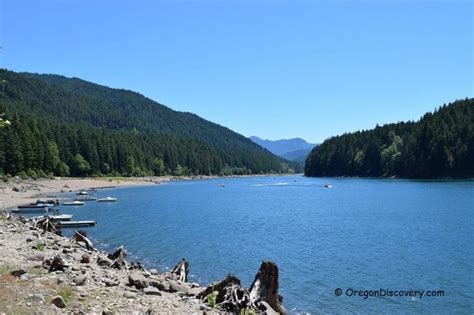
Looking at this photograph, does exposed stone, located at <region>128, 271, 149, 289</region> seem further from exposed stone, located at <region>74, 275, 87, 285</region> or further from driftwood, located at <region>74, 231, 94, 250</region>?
driftwood, located at <region>74, 231, 94, 250</region>

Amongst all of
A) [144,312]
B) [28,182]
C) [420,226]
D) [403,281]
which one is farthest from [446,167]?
[144,312]

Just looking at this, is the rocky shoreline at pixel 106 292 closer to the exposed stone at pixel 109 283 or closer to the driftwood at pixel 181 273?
the exposed stone at pixel 109 283

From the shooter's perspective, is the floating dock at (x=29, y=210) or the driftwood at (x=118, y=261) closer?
the driftwood at (x=118, y=261)

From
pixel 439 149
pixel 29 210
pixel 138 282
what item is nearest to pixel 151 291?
pixel 138 282

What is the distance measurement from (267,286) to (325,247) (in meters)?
21.4

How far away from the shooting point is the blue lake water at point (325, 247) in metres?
25.2

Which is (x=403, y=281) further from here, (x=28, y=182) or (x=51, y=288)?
(x=28, y=182)

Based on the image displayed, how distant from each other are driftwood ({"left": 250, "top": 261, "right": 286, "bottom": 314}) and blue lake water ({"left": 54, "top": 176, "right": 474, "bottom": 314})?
401 cm

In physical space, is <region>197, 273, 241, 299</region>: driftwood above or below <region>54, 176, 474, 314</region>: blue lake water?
above

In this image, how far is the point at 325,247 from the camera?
39.6 m

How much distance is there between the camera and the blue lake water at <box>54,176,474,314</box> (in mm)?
25234

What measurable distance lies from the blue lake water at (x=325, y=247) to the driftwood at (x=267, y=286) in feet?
13.2

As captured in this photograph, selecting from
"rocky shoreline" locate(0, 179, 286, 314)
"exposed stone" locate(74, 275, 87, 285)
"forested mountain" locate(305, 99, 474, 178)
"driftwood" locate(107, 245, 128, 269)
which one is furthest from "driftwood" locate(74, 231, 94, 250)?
"forested mountain" locate(305, 99, 474, 178)

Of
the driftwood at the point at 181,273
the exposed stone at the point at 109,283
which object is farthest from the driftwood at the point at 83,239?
the exposed stone at the point at 109,283
